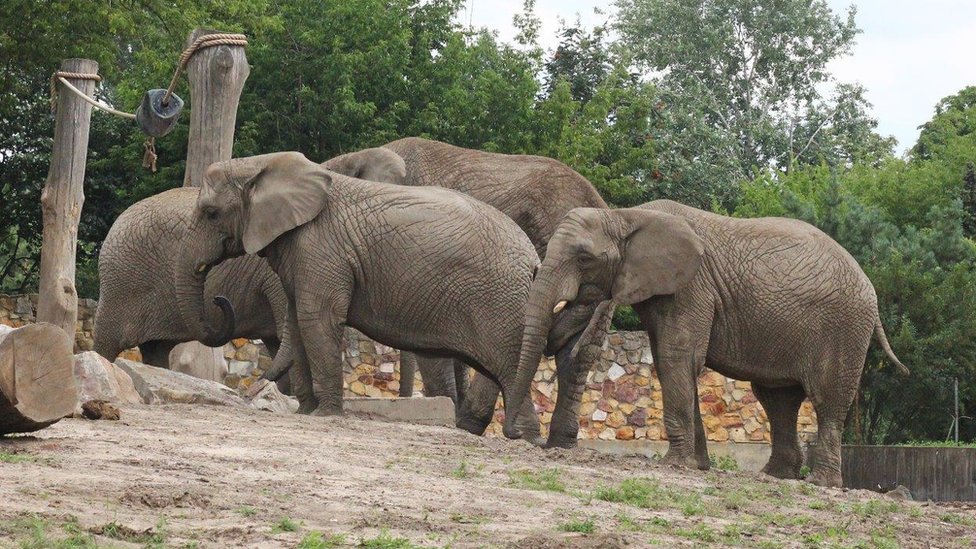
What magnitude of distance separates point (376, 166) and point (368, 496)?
7.81m

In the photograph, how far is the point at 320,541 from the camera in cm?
760

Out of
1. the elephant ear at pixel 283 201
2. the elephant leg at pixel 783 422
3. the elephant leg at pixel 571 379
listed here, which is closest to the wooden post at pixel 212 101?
the elephant ear at pixel 283 201

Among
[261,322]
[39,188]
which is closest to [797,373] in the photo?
[261,322]

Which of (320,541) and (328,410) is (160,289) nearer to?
(328,410)

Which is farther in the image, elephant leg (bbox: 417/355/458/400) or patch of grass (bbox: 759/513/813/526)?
elephant leg (bbox: 417/355/458/400)

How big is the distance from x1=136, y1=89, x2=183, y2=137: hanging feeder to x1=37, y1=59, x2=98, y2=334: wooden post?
3.39m

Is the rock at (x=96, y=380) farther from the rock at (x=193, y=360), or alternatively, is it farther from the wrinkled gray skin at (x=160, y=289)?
the rock at (x=193, y=360)

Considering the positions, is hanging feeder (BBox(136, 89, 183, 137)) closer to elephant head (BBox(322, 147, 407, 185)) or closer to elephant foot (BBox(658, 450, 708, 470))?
elephant head (BBox(322, 147, 407, 185))

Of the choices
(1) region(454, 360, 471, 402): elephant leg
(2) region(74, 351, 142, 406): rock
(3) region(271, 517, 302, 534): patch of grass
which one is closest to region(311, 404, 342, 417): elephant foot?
(2) region(74, 351, 142, 406): rock

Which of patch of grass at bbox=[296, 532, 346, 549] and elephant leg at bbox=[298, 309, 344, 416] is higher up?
elephant leg at bbox=[298, 309, 344, 416]

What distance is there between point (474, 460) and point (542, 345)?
93.6 inches

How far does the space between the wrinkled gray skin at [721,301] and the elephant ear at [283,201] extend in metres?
1.98

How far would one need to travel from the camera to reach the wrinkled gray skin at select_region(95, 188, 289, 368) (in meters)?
16.2

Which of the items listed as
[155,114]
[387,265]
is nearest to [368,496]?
[387,265]
